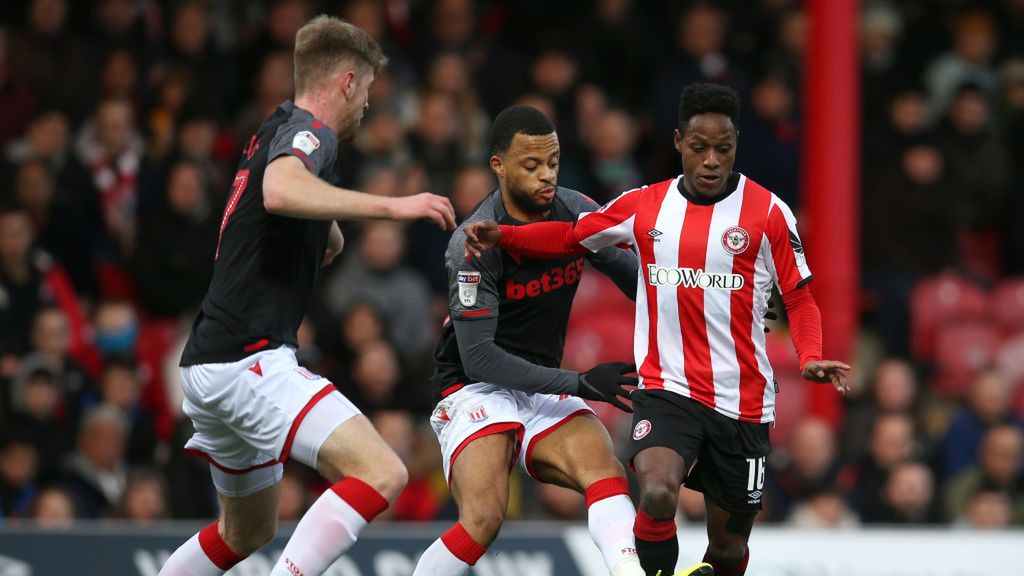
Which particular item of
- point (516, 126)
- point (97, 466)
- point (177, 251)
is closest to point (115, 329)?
point (177, 251)

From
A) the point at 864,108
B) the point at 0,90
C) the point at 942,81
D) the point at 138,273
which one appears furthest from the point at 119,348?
the point at 942,81

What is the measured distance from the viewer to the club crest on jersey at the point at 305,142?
16.5 feet

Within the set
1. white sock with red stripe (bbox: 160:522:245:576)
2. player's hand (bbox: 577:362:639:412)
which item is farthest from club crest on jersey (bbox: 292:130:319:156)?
white sock with red stripe (bbox: 160:522:245:576)

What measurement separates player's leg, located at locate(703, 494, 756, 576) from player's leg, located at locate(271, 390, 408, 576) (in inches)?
44.7

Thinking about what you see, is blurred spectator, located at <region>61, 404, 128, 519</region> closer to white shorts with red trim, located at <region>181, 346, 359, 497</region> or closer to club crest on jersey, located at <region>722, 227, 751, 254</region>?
white shorts with red trim, located at <region>181, 346, 359, 497</region>

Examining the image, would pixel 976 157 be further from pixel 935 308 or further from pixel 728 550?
pixel 728 550

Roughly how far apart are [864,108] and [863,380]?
7.54 ft

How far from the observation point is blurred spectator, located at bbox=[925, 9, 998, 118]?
1200 centimetres

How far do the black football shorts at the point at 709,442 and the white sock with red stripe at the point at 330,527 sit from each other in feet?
3.02

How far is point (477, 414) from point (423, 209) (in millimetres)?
1018

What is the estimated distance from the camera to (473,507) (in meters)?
5.29

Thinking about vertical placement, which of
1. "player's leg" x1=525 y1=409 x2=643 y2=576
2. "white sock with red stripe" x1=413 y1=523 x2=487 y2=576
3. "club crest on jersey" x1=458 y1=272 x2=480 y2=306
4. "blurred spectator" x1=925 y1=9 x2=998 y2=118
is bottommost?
"white sock with red stripe" x1=413 y1=523 x2=487 y2=576

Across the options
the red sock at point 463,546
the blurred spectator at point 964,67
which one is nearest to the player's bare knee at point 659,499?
the red sock at point 463,546

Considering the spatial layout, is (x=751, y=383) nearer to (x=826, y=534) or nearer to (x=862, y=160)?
(x=826, y=534)
